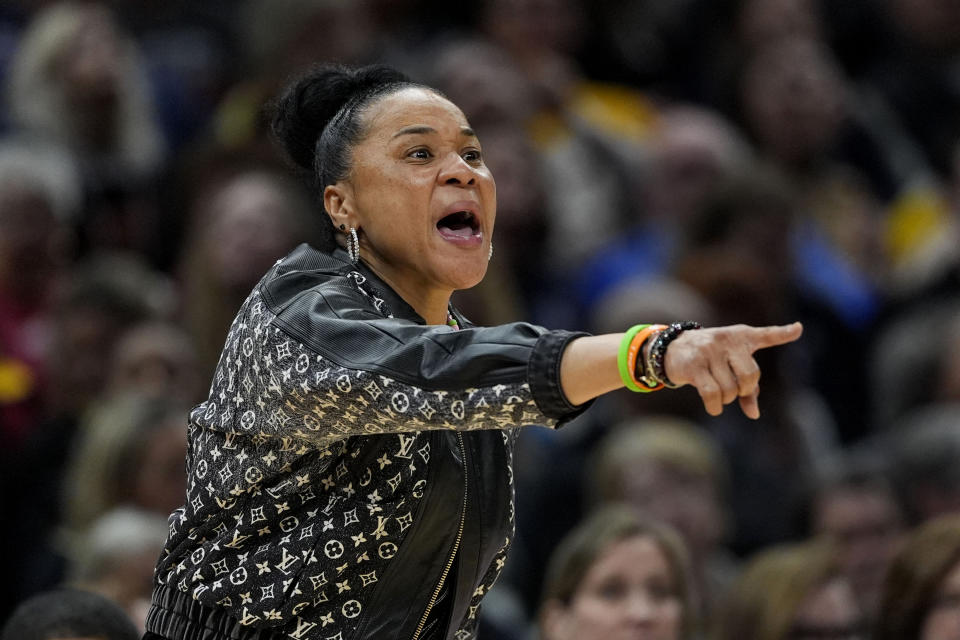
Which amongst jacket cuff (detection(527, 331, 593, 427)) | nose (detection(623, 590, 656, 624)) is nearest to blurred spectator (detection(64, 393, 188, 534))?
nose (detection(623, 590, 656, 624))

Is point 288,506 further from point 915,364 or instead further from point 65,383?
point 915,364

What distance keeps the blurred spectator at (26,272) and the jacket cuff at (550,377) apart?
3.88m

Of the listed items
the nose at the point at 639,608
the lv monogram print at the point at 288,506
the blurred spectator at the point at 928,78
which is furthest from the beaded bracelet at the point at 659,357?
the blurred spectator at the point at 928,78

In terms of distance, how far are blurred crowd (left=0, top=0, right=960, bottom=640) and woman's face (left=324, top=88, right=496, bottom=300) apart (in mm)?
1928

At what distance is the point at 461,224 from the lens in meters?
3.26

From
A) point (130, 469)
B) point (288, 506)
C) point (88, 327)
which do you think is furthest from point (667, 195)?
point (288, 506)

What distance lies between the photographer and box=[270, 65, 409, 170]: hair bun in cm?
334

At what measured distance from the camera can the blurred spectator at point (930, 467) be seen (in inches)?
245

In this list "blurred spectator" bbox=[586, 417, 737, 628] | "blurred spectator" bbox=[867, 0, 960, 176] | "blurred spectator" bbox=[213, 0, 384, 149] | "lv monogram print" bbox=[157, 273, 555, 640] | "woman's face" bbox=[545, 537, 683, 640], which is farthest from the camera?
"blurred spectator" bbox=[867, 0, 960, 176]

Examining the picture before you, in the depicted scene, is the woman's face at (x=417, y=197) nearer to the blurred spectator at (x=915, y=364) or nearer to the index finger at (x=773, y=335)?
the index finger at (x=773, y=335)

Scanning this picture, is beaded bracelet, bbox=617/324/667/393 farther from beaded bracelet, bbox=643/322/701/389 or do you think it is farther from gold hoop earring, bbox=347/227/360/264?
gold hoop earring, bbox=347/227/360/264

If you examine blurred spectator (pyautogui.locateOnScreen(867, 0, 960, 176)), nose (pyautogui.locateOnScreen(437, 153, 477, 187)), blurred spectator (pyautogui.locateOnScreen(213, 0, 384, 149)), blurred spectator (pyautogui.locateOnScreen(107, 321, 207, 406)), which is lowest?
blurred spectator (pyautogui.locateOnScreen(107, 321, 207, 406))

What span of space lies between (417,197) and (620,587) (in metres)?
2.10

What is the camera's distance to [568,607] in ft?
16.3
